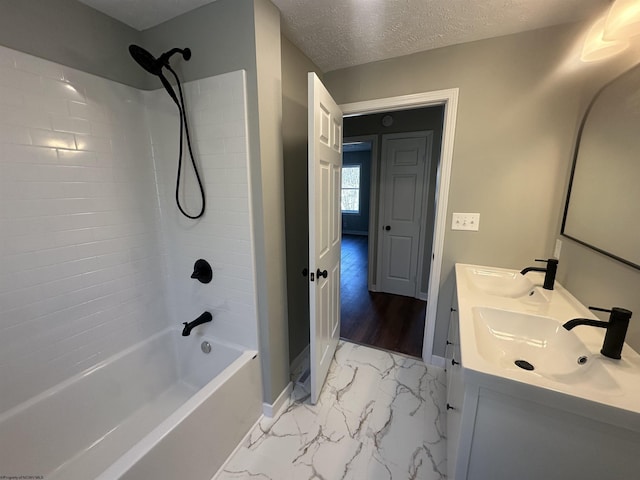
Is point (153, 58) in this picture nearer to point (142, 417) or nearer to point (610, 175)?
point (142, 417)

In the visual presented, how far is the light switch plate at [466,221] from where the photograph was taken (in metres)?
1.75

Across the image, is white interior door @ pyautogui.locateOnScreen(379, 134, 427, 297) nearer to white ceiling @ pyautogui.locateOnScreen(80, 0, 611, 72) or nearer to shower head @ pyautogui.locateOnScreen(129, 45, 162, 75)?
white ceiling @ pyautogui.locateOnScreen(80, 0, 611, 72)

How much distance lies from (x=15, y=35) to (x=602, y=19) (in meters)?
2.68

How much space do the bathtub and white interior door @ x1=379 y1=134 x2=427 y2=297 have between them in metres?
2.29

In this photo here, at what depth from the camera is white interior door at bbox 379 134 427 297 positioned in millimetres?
3016

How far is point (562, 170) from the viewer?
1.51 m

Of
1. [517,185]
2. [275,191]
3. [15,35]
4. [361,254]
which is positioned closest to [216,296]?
[275,191]

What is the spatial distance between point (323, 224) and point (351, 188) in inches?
237

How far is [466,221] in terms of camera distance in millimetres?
1771

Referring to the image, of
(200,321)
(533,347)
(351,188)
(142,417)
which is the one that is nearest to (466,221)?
(533,347)

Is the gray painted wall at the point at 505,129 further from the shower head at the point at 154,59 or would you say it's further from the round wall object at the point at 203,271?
the round wall object at the point at 203,271

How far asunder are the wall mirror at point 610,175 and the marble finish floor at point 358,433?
129cm

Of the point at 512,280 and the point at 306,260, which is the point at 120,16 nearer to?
the point at 306,260

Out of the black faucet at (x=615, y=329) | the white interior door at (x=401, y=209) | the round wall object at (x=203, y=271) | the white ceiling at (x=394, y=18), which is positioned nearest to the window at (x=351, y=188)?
the white interior door at (x=401, y=209)
